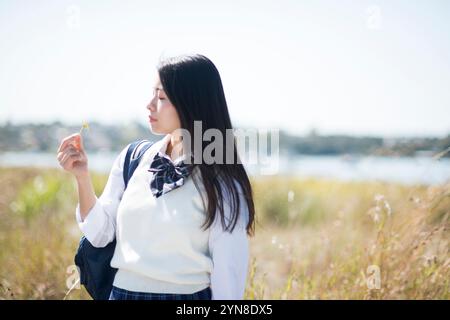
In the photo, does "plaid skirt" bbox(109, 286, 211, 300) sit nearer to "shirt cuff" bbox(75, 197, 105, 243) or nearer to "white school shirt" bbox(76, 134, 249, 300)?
"white school shirt" bbox(76, 134, 249, 300)

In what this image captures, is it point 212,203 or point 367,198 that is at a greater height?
point 212,203

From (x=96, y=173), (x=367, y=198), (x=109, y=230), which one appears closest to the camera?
(x=109, y=230)

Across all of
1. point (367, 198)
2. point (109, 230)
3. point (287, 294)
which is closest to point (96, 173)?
point (367, 198)

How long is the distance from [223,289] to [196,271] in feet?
0.35

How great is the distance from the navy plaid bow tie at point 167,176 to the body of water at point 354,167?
1536 mm

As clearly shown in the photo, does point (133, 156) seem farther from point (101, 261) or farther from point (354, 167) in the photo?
point (354, 167)

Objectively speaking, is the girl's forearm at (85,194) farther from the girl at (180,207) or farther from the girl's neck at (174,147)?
the girl's neck at (174,147)

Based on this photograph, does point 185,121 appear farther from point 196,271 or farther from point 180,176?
point 196,271

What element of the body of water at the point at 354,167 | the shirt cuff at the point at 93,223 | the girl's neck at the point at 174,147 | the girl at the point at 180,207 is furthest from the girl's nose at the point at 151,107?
the body of water at the point at 354,167

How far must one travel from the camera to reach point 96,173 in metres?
7.52

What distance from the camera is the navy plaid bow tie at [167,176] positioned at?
1607 mm

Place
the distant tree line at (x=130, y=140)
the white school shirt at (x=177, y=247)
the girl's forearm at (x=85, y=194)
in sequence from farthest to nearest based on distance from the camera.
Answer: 1. the distant tree line at (x=130, y=140)
2. the girl's forearm at (x=85, y=194)
3. the white school shirt at (x=177, y=247)

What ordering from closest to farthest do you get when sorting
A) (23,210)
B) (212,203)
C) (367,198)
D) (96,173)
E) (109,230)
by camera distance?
(212,203) → (109,230) → (23,210) → (367,198) → (96,173)
